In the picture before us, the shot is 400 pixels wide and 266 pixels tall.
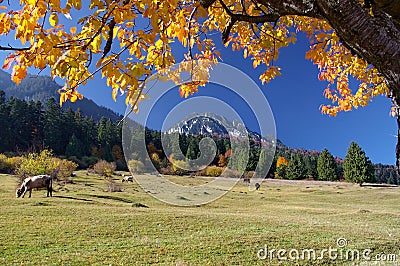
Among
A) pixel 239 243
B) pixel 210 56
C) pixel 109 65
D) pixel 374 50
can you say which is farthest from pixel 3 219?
pixel 374 50

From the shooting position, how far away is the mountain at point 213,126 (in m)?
6.43

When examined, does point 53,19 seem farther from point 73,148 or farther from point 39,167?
point 73,148

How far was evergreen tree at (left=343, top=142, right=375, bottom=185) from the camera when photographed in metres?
56.3

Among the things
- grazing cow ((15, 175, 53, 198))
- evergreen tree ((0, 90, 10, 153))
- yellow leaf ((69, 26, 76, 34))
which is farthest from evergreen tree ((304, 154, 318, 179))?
yellow leaf ((69, 26, 76, 34))

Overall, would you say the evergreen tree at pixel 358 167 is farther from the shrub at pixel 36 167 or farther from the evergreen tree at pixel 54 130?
the evergreen tree at pixel 54 130

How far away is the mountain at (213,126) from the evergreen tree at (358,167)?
186 feet

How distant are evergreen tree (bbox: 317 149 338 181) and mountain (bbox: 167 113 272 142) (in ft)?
209

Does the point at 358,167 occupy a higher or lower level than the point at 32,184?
higher

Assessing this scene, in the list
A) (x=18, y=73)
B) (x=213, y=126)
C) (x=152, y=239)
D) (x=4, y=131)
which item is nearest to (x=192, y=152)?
(x=152, y=239)

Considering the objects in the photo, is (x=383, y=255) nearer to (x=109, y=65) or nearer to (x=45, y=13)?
(x=109, y=65)

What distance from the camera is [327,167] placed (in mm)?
66125

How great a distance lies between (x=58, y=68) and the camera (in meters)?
2.54

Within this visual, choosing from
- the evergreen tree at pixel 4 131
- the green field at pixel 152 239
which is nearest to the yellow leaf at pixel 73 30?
the green field at pixel 152 239

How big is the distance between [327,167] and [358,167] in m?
9.57
